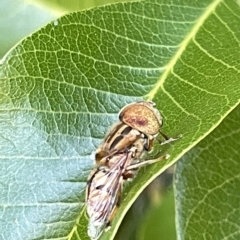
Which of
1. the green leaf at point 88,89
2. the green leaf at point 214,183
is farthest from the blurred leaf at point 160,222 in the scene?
the green leaf at point 88,89

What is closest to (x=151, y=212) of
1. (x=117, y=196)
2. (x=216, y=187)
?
(x=216, y=187)

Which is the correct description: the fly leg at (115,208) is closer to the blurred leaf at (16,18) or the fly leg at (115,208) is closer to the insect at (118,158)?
the insect at (118,158)

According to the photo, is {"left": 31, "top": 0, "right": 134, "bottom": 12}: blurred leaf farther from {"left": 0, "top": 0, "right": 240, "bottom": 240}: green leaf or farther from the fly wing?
the fly wing

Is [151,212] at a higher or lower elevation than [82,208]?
higher

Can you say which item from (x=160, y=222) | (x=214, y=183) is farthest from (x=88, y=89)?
(x=160, y=222)

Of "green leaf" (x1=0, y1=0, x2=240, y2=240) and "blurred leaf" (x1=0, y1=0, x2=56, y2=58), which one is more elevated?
"blurred leaf" (x1=0, y1=0, x2=56, y2=58)

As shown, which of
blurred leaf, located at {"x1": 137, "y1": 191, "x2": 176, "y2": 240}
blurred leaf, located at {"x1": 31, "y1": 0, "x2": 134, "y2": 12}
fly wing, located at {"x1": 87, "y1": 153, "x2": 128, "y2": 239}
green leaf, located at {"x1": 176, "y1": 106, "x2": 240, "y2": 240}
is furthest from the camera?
blurred leaf, located at {"x1": 137, "y1": 191, "x2": 176, "y2": 240}

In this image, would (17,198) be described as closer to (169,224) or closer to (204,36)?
(204,36)

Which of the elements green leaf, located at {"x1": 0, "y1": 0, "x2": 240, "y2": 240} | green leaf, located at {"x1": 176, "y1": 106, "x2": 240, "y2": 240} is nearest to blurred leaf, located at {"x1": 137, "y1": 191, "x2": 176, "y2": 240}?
green leaf, located at {"x1": 176, "y1": 106, "x2": 240, "y2": 240}
